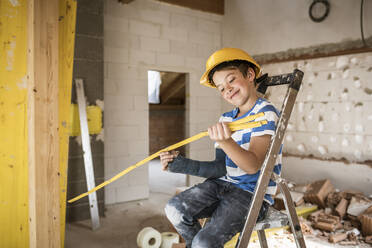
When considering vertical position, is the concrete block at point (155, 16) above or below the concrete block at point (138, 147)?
above

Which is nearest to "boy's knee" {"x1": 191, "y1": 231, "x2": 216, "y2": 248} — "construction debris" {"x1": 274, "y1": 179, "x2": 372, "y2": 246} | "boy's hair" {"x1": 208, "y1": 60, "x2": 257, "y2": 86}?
"boy's hair" {"x1": 208, "y1": 60, "x2": 257, "y2": 86}

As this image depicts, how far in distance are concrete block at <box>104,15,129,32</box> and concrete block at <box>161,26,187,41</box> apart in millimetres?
590

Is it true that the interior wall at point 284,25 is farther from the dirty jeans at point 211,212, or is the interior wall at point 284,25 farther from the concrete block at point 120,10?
the dirty jeans at point 211,212

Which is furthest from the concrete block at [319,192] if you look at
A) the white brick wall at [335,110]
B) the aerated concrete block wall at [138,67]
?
the aerated concrete block wall at [138,67]

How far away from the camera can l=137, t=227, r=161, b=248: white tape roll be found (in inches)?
97.7

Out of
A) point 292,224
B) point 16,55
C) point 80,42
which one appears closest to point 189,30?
point 80,42

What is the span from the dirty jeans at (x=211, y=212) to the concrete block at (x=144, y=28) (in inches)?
123

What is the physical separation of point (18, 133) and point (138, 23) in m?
2.58

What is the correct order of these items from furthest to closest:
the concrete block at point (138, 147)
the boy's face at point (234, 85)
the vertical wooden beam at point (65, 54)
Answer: the concrete block at point (138, 147) → the vertical wooden beam at point (65, 54) → the boy's face at point (234, 85)

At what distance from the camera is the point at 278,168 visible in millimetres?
1369

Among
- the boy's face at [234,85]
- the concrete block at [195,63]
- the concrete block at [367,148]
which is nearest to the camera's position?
the boy's face at [234,85]

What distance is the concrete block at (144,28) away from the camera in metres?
4.14

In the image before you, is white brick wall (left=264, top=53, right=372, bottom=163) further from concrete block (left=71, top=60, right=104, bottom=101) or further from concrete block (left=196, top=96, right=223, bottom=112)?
concrete block (left=71, top=60, right=104, bottom=101)

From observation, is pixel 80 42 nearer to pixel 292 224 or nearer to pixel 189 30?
pixel 189 30
